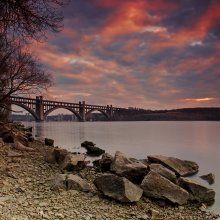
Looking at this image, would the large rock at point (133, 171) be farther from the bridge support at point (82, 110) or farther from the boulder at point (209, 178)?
the bridge support at point (82, 110)

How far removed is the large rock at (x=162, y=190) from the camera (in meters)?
13.0

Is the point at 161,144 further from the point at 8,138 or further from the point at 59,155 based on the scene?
the point at 59,155

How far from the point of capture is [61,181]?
12484 mm

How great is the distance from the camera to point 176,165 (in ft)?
74.9

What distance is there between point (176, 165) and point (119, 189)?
1177cm

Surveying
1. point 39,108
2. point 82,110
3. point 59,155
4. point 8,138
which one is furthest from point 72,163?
point 82,110

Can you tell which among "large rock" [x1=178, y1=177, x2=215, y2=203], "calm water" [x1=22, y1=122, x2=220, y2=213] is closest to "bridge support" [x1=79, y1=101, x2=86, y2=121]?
"calm water" [x1=22, y1=122, x2=220, y2=213]

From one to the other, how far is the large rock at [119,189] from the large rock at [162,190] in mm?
770

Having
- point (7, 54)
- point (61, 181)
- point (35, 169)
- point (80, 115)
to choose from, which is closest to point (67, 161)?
point (35, 169)

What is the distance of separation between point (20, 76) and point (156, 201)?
1876 cm

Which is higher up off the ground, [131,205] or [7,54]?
[7,54]

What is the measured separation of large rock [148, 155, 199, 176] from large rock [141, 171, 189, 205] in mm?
8012

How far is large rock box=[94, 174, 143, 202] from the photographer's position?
11727 mm

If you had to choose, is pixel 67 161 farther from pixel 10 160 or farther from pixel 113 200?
pixel 113 200
